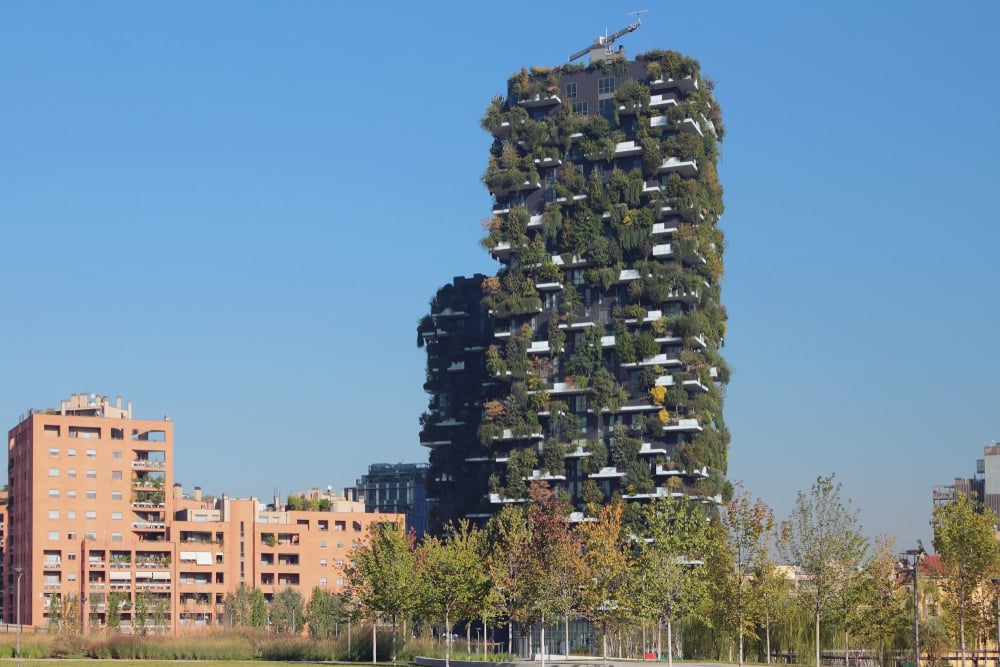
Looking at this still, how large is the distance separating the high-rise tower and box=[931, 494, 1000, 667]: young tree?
5547 centimetres

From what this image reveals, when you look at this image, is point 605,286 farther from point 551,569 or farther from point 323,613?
point 551,569

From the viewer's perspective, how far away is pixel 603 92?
493 feet

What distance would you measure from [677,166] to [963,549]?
228 feet

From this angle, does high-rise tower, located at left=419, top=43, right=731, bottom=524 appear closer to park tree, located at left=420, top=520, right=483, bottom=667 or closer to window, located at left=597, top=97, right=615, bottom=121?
window, located at left=597, top=97, right=615, bottom=121

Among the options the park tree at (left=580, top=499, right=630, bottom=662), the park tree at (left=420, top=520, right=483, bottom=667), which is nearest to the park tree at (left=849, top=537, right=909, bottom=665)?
the park tree at (left=580, top=499, right=630, bottom=662)

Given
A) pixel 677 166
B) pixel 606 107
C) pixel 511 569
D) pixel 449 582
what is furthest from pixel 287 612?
pixel 511 569

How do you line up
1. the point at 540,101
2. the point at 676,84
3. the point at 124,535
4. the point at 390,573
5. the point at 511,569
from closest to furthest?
the point at 511,569 → the point at 390,573 → the point at 676,84 → the point at 540,101 → the point at 124,535

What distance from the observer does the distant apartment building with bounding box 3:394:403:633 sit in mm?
174875

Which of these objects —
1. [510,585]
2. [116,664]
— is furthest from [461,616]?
[116,664]

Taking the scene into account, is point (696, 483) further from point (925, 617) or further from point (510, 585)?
point (510, 585)

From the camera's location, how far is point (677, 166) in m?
145

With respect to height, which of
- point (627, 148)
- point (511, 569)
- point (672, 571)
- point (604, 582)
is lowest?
point (604, 582)

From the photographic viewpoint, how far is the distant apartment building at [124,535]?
6885 inches

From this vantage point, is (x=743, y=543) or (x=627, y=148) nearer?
(x=743, y=543)
